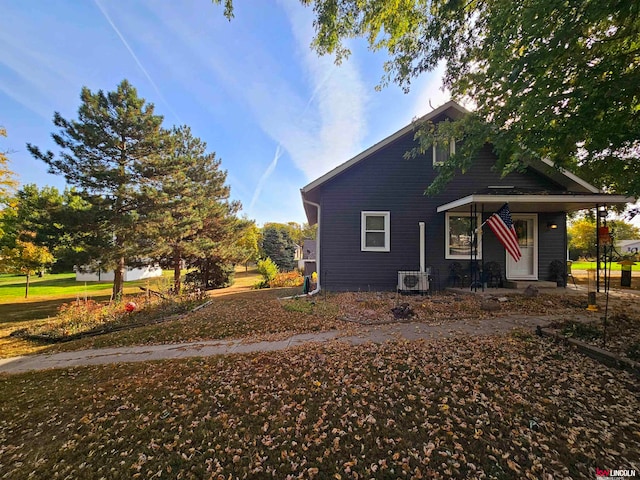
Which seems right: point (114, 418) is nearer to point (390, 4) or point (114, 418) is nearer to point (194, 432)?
point (194, 432)

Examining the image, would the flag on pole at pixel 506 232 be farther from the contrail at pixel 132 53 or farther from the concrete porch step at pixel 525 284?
the contrail at pixel 132 53

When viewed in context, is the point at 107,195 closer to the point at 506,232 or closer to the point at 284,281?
the point at 284,281

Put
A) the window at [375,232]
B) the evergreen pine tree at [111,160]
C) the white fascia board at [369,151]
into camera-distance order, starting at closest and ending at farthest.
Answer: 1. the white fascia board at [369,151]
2. the window at [375,232]
3. the evergreen pine tree at [111,160]

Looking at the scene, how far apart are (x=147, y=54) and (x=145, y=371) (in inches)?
386

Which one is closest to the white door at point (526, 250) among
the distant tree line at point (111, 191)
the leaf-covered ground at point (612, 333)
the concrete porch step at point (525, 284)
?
the concrete porch step at point (525, 284)

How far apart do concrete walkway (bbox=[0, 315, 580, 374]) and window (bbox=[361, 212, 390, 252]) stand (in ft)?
15.1

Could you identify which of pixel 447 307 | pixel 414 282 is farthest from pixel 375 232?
pixel 447 307

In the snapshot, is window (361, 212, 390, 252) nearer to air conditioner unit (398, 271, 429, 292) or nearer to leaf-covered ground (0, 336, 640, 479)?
air conditioner unit (398, 271, 429, 292)

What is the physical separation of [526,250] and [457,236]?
8.99 feet

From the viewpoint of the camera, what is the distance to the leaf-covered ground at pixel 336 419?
7.32 ft

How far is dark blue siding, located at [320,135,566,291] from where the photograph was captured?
1013 cm

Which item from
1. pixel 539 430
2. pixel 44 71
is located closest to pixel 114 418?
pixel 539 430

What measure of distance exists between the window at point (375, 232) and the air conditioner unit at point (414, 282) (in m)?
1.42

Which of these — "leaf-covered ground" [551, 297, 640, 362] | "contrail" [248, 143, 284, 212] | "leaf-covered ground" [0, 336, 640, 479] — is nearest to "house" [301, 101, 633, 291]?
"leaf-covered ground" [551, 297, 640, 362]
